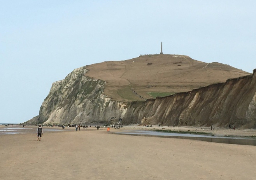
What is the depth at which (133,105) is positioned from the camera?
119250mm

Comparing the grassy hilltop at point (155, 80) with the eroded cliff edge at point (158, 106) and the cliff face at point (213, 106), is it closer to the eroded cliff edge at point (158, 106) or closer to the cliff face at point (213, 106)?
the eroded cliff edge at point (158, 106)

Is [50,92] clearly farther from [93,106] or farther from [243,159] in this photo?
[243,159]

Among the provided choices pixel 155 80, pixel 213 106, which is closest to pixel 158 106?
pixel 213 106

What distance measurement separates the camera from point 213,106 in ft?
213

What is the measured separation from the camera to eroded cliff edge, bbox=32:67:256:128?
181 ft

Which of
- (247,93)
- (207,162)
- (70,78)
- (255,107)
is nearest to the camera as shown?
(207,162)

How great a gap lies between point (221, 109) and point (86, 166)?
49.3m

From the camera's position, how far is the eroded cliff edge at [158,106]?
55.1m

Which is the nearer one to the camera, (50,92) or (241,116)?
(241,116)

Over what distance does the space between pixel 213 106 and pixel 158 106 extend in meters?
32.3

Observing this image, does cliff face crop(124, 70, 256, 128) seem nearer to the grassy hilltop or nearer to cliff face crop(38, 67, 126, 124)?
cliff face crop(38, 67, 126, 124)

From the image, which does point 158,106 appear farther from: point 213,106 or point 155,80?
point 155,80

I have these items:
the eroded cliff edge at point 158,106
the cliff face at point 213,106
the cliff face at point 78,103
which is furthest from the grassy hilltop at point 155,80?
the cliff face at point 213,106

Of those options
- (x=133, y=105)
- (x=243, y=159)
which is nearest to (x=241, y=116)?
(x=243, y=159)
